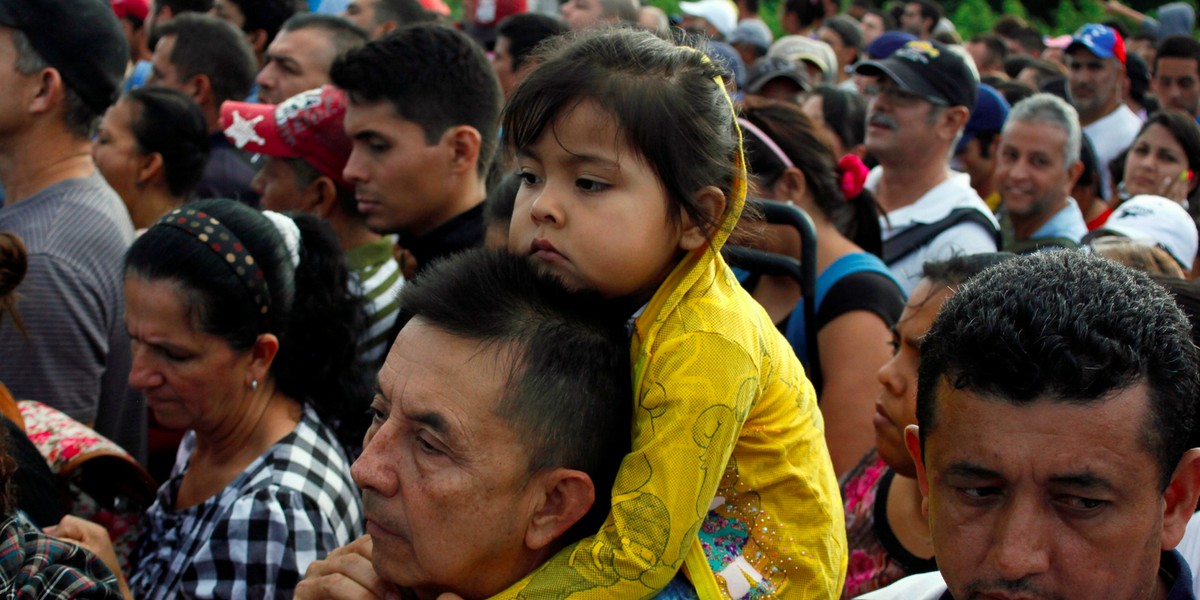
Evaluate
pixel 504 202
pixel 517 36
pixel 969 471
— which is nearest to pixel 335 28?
pixel 517 36

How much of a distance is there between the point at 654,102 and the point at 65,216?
104 inches

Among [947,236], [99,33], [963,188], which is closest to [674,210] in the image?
[99,33]

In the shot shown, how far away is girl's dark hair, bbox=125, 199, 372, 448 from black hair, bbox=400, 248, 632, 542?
115cm

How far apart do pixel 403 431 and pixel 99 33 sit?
9.89 ft

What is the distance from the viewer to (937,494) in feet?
6.27

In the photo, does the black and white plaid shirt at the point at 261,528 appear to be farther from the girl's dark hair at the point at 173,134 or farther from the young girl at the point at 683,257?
the girl's dark hair at the point at 173,134

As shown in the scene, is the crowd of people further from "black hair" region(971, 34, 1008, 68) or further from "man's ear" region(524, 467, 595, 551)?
Result: "black hair" region(971, 34, 1008, 68)

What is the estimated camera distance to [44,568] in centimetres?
223

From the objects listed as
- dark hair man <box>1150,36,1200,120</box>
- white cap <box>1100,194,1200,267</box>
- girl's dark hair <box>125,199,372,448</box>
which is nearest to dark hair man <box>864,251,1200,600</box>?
girl's dark hair <box>125,199,372,448</box>

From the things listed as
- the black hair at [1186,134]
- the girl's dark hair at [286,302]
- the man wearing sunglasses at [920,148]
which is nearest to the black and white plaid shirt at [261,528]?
the girl's dark hair at [286,302]

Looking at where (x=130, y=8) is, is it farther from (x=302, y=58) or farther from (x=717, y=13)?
(x=717, y=13)

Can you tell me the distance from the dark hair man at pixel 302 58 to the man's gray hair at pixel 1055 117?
3.85 metres

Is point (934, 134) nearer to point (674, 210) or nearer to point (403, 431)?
point (674, 210)

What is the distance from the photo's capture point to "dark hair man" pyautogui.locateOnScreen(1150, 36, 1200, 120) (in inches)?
Result: 435
